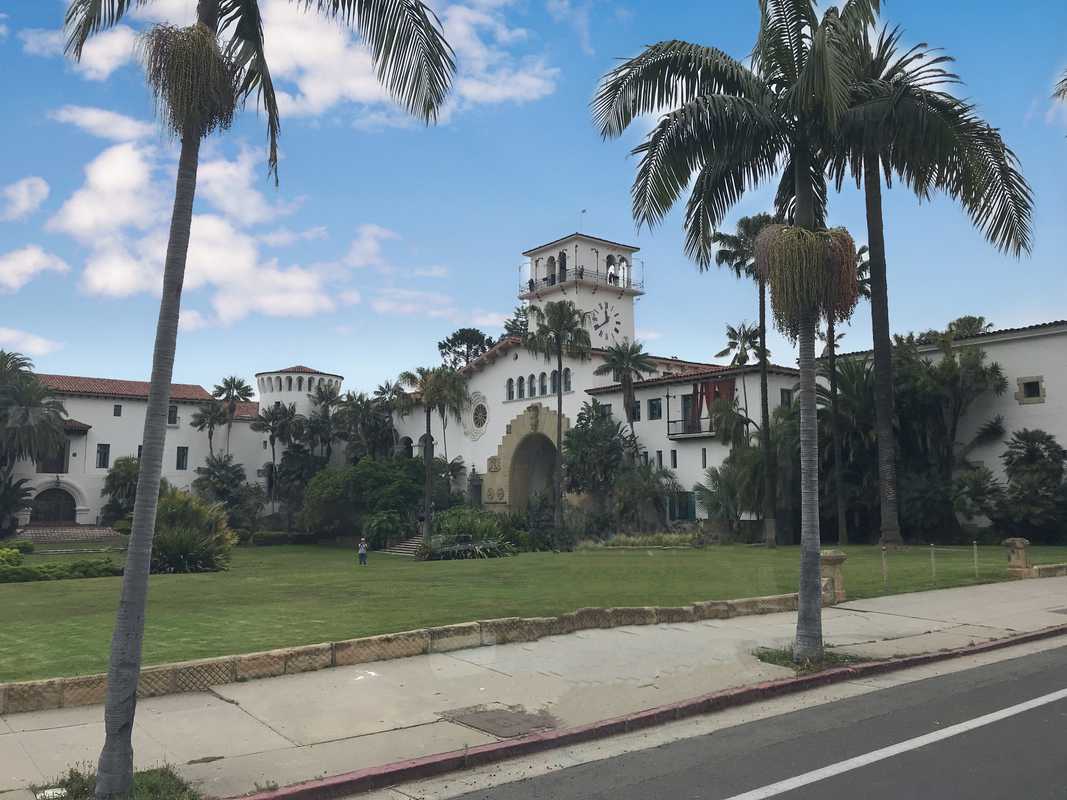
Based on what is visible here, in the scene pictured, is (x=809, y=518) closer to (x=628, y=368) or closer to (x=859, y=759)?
(x=859, y=759)

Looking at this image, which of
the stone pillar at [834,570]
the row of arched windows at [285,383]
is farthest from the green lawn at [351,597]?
the row of arched windows at [285,383]

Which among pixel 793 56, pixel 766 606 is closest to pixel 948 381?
pixel 766 606

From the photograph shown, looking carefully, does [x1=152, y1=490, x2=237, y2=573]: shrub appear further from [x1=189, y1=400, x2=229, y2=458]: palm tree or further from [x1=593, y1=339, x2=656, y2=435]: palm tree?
[x1=189, y1=400, x2=229, y2=458]: palm tree

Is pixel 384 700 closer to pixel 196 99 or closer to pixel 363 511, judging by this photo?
pixel 196 99

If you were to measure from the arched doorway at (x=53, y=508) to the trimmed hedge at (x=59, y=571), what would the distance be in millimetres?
40786

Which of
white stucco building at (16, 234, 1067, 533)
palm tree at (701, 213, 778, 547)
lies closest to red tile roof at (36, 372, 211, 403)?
white stucco building at (16, 234, 1067, 533)

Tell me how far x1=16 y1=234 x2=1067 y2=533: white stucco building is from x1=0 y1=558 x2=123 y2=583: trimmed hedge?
2827 centimetres

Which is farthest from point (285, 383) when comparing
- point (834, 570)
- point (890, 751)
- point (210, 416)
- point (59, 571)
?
point (890, 751)

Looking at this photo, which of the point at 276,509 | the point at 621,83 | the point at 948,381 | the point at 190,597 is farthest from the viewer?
the point at 276,509

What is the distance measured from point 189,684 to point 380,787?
11.5 ft

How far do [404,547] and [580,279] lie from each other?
74.1 ft

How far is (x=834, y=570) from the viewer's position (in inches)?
659

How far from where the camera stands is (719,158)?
41.7 feet

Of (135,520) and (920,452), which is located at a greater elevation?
(920,452)
